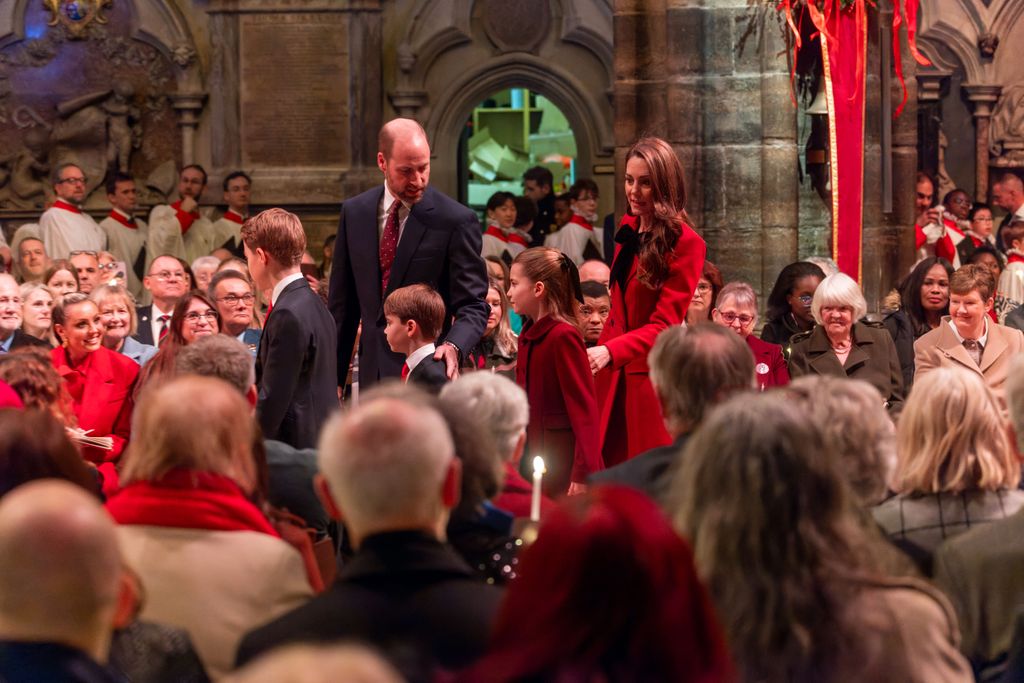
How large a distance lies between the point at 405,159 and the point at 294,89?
9.87 m

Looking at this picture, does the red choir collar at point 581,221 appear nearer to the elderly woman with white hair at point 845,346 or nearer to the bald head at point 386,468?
the elderly woman with white hair at point 845,346

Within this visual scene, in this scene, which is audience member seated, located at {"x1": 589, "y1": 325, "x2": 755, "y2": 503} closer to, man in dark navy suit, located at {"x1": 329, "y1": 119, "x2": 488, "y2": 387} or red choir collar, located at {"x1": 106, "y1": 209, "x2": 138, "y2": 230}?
man in dark navy suit, located at {"x1": 329, "y1": 119, "x2": 488, "y2": 387}

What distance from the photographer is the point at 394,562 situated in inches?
115

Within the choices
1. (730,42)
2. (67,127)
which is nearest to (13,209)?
(67,127)

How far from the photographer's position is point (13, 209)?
52.0ft

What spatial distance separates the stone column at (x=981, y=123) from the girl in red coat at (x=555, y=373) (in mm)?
10703

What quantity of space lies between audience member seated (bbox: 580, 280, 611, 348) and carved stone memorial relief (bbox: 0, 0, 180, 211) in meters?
8.77

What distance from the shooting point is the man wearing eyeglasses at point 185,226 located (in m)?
14.1

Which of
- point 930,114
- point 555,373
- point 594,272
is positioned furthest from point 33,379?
point 930,114

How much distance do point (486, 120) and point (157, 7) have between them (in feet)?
13.2

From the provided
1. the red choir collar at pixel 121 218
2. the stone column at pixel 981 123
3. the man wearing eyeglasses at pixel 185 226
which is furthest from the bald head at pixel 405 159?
the stone column at pixel 981 123

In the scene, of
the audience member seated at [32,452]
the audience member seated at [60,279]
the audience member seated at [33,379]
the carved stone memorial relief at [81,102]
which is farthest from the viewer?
the carved stone memorial relief at [81,102]

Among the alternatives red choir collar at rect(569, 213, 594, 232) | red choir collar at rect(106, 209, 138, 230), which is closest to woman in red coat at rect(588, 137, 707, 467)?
red choir collar at rect(569, 213, 594, 232)

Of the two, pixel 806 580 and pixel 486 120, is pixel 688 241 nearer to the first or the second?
pixel 806 580
